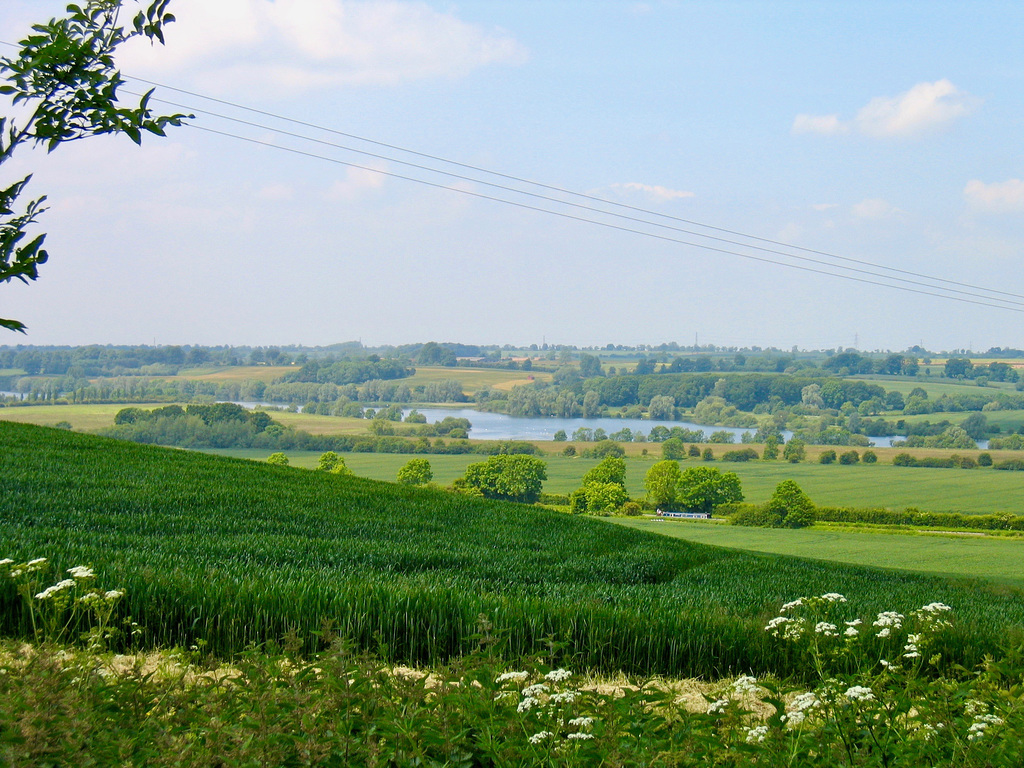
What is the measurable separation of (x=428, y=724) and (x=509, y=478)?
57.1m

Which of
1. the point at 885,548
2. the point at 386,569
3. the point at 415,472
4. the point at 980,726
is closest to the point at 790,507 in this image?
the point at 885,548

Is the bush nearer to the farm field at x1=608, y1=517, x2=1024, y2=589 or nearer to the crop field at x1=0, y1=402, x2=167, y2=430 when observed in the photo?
the farm field at x1=608, y1=517, x2=1024, y2=589

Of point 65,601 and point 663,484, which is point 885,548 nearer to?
point 663,484

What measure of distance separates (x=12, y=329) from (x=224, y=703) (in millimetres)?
1777

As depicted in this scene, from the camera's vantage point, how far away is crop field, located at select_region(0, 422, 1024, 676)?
524 centimetres

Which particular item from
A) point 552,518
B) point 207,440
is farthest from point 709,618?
point 207,440

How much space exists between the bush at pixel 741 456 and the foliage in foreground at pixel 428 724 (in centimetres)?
8200

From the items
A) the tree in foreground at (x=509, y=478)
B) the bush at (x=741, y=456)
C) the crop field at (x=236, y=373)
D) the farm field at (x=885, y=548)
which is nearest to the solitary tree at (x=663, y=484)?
the tree in foreground at (x=509, y=478)

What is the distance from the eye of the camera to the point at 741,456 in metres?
83.2

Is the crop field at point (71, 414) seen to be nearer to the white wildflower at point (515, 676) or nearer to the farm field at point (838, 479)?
the farm field at point (838, 479)

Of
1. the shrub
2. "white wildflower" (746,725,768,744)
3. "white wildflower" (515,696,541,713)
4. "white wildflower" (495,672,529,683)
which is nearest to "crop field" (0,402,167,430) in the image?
the shrub

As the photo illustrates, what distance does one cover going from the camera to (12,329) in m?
2.00

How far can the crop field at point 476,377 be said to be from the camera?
11887 cm

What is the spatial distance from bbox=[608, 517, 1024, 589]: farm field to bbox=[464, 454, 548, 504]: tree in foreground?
2169cm
